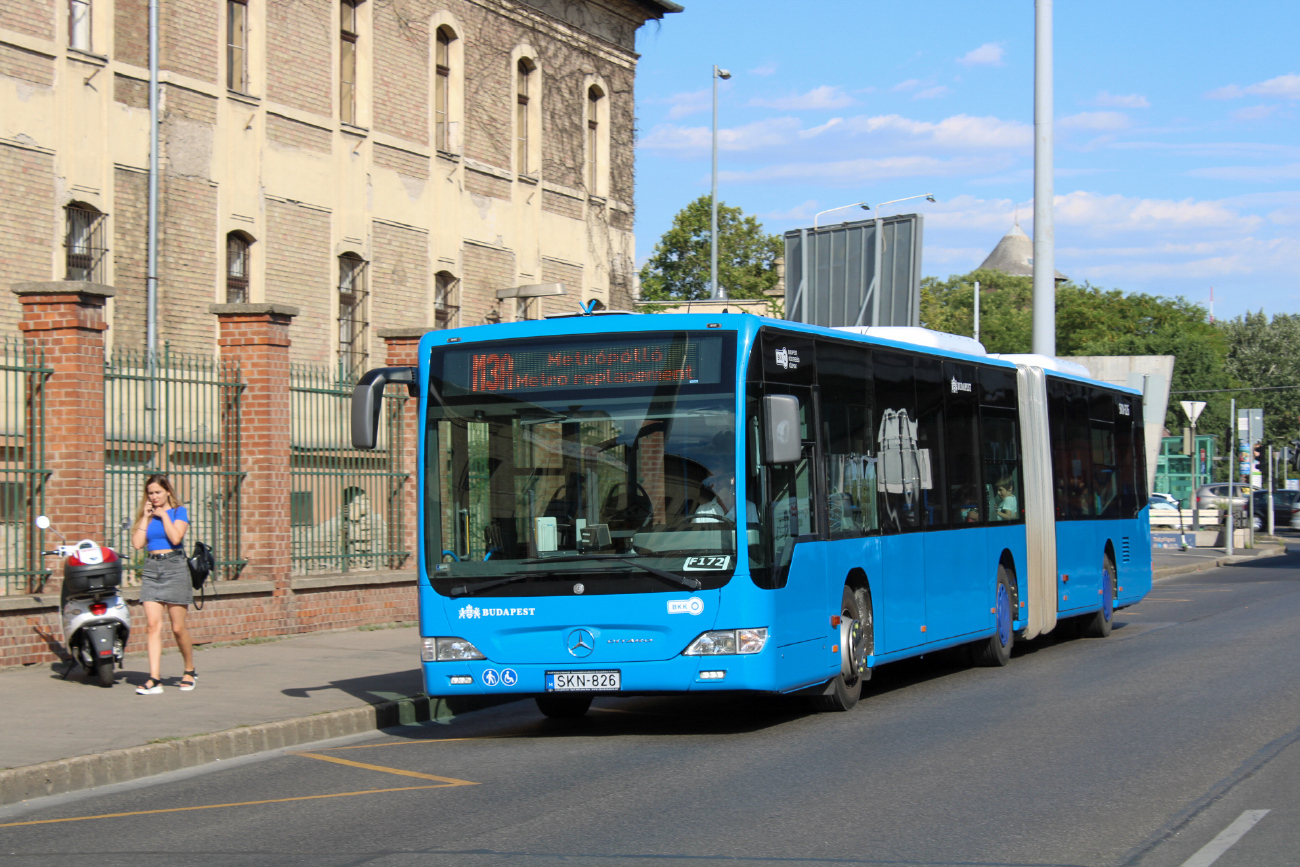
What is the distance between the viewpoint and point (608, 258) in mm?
34531

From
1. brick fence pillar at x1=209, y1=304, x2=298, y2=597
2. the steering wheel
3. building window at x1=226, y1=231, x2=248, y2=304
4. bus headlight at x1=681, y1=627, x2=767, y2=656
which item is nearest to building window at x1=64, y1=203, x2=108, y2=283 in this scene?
building window at x1=226, y1=231, x2=248, y2=304

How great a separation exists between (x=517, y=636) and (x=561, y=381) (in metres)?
1.75

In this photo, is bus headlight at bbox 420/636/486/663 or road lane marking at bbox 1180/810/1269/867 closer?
road lane marking at bbox 1180/810/1269/867

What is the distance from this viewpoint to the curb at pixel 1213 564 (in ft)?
114

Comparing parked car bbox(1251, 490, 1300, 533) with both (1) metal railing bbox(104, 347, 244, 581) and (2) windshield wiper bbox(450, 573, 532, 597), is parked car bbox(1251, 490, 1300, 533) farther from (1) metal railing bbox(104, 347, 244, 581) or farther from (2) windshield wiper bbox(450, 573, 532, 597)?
(2) windshield wiper bbox(450, 573, 532, 597)

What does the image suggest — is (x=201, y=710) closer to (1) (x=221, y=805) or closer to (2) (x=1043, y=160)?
(1) (x=221, y=805)

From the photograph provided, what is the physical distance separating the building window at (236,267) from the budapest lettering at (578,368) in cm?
1345

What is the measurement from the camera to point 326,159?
26078 mm

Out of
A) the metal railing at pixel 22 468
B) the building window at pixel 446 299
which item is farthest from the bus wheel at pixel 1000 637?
the building window at pixel 446 299

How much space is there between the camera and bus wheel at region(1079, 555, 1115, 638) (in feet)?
64.5

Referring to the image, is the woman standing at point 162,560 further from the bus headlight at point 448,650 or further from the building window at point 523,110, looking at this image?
the building window at point 523,110

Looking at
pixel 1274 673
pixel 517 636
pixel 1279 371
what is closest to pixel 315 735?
pixel 517 636

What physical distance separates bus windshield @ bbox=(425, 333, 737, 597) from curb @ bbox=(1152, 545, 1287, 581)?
24685 mm

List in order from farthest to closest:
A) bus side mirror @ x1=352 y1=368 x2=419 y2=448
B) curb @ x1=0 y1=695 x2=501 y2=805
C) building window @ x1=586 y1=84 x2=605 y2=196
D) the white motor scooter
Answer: building window @ x1=586 y1=84 x2=605 y2=196, the white motor scooter, bus side mirror @ x1=352 y1=368 x2=419 y2=448, curb @ x1=0 y1=695 x2=501 y2=805
